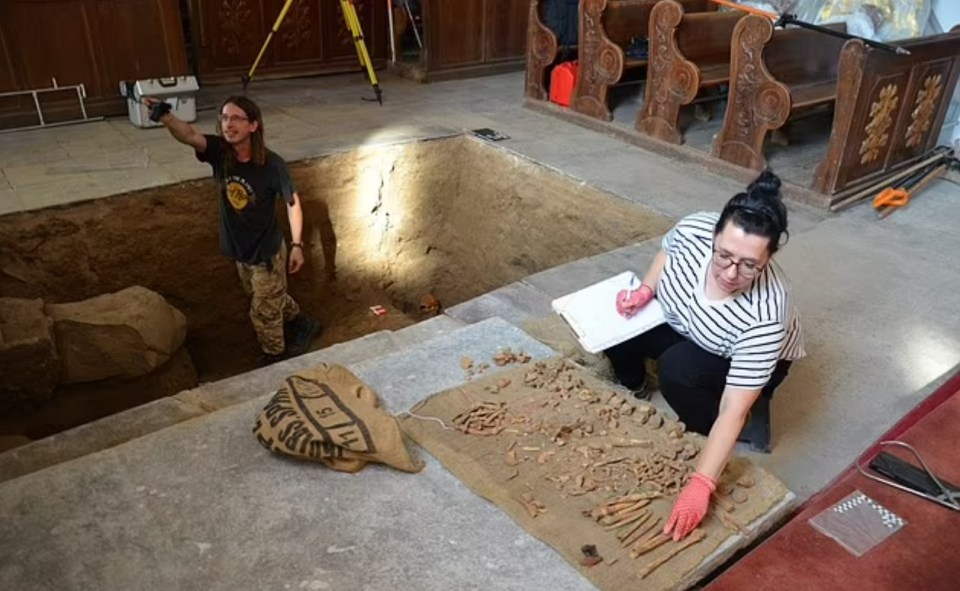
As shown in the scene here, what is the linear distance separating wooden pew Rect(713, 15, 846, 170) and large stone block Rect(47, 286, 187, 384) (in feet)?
11.0

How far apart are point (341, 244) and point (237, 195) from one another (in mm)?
1445

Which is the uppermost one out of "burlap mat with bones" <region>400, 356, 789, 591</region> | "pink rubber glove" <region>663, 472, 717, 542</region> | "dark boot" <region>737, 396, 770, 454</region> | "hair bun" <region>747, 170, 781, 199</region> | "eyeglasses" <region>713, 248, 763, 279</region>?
"hair bun" <region>747, 170, 781, 199</region>

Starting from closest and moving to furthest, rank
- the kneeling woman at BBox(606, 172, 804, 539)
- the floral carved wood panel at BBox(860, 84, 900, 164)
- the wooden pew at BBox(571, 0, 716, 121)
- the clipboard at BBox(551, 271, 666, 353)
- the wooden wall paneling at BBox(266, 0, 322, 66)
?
the kneeling woman at BBox(606, 172, 804, 539), the clipboard at BBox(551, 271, 666, 353), the floral carved wood panel at BBox(860, 84, 900, 164), the wooden pew at BBox(571, 0, 716, 121), the wooden wall paneling at BBox(266, 0, 322, 66)

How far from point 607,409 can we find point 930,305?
184cm

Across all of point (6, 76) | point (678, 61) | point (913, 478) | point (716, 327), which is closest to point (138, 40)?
point (6, 76)

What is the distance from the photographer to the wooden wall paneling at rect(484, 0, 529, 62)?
6.71 m

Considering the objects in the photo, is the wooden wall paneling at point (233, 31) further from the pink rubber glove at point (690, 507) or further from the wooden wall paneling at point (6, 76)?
the pink rubber glove at point (690, 507)

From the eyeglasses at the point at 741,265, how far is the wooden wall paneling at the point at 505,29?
5316 mm

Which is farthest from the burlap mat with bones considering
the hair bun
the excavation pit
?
the excavation pit

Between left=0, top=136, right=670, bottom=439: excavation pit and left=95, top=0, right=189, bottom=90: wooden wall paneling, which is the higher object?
left=95, top=0, right=189, bottom=90: wooden wall paneling

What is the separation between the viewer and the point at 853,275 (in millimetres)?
3389

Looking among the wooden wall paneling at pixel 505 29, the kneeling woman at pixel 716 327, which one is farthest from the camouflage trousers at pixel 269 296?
the wooden wall paneling at pixel 505 29

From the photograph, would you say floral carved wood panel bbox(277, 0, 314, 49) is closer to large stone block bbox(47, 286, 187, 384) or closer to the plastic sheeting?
large stone block bbox(47, 286, 187, 384)

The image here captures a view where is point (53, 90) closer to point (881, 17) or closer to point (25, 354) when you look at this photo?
point (25, 354)
